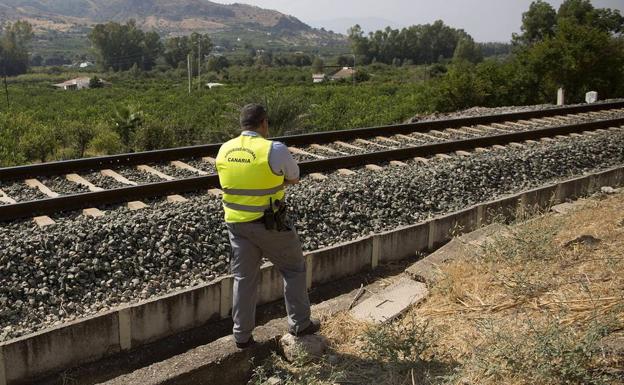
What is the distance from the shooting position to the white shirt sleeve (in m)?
4.43

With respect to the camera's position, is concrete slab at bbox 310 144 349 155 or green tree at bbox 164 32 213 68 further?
green tree at bbox 164 32 213 68

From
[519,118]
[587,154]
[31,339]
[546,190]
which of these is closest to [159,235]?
[31,339]

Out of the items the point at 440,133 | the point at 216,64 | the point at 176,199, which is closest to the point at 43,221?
the point at 176,199

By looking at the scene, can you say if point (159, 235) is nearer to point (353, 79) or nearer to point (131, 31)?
point (353, 79)

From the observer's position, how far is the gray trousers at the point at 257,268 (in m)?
4.61

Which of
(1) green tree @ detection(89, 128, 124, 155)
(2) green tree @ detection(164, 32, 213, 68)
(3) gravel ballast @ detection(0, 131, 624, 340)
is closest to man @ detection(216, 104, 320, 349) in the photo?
(3) gravel ballast @ detection(0, 131, 624, 340)

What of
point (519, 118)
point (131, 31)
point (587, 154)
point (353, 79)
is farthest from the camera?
point (131, 31)

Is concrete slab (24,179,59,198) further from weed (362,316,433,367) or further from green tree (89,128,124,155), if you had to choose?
green tree (89,128,124,155)

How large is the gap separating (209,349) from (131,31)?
567 feet

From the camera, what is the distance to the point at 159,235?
6.32 metres

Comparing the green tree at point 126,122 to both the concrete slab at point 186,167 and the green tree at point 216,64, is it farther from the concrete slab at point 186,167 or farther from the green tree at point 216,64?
the green tree at point 216,64

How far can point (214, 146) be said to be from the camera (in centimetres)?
1041

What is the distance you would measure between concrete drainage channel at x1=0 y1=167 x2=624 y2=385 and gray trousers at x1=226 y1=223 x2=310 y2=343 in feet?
0.83

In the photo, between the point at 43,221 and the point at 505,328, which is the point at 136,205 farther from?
the point at 505,328
